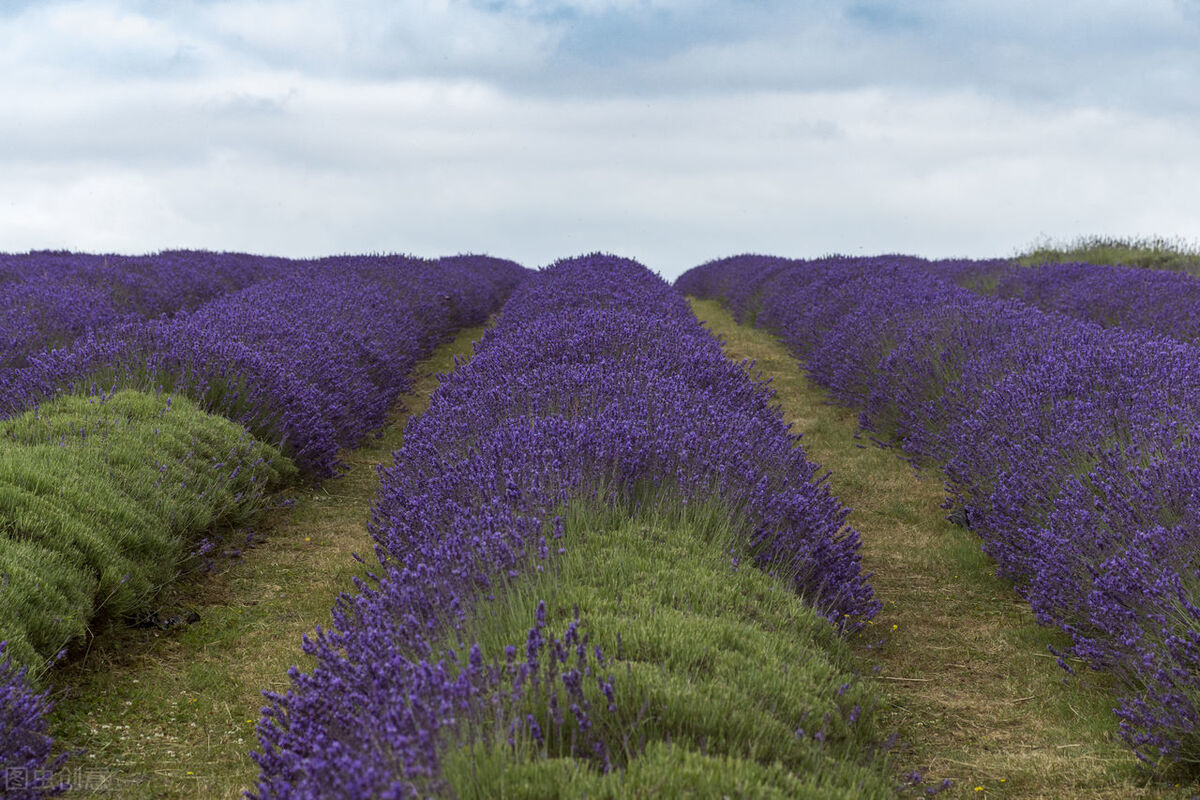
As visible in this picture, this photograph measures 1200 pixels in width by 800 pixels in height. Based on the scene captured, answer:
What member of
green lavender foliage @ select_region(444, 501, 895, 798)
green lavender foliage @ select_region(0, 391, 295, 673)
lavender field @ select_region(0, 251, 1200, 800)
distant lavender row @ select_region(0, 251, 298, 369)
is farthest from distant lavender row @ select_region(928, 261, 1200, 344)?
distant lavender row @ select_region(0, 251, 298, 369)

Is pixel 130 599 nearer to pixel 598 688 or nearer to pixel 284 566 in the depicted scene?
pixel 284 566

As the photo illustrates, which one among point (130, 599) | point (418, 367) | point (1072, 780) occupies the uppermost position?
point (418, 367)

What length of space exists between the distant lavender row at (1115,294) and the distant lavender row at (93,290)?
27.8 feet

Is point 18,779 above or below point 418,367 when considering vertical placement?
below

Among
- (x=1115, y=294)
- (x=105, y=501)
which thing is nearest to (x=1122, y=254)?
(x=1115, y=294)

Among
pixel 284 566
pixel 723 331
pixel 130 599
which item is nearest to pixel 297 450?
pixel 284 566

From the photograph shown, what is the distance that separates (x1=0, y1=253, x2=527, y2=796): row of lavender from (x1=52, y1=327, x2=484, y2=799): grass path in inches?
16.1

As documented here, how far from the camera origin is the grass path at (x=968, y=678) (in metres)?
3.03

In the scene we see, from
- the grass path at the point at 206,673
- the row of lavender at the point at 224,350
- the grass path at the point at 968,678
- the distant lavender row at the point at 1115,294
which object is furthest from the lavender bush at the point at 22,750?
the distant lavender row at the point at 1115,294

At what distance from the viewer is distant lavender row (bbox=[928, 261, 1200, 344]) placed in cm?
823

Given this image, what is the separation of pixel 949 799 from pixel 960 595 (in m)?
2.06

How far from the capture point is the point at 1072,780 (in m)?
2.99

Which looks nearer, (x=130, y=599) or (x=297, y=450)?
(x=130, y=599)

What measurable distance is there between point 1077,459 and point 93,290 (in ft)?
31.9
